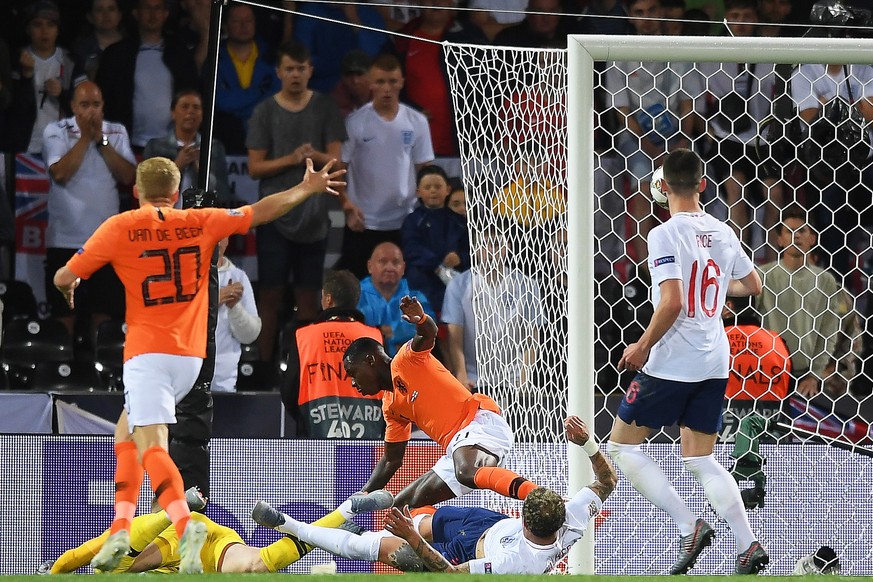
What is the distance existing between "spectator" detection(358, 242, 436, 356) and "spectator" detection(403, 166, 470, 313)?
0.26 m

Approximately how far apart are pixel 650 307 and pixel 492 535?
3.10 m

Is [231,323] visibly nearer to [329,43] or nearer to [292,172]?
[292,172]

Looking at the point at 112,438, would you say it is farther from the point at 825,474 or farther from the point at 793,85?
the point at 793,85

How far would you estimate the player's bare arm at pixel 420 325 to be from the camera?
17.8ft

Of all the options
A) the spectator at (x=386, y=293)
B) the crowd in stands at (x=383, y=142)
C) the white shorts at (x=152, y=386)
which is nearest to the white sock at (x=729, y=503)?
the crowd in stands at (x=383, y=142)

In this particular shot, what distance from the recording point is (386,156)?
8.78m

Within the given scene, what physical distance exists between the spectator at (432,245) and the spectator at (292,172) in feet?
1.95

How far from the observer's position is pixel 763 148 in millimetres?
7664

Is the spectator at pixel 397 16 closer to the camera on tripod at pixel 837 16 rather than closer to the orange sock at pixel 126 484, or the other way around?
the camera on tripod at pixel 837 16

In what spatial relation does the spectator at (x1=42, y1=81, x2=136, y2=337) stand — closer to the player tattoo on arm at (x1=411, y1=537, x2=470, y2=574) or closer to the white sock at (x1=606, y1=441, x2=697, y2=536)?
the player tattoo on arm at (x1=411, y1=537, x2=470, y2=574)

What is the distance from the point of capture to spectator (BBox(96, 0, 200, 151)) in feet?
29.2

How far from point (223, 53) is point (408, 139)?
150 cm

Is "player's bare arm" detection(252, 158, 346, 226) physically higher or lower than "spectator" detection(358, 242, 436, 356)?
higher

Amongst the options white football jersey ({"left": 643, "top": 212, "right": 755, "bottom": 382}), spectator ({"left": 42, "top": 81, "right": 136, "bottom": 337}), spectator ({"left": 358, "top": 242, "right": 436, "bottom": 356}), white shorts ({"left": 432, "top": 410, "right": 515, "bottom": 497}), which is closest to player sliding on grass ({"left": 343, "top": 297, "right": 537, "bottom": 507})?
white shorts ({"left": 432, "top": 410, "right": 515, "bottom": 497})
